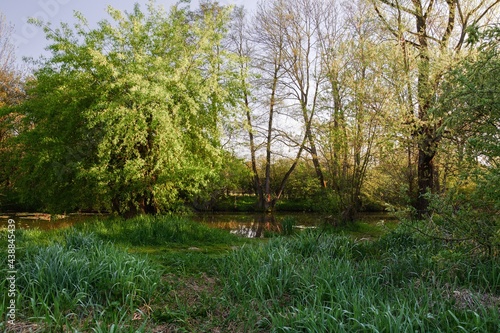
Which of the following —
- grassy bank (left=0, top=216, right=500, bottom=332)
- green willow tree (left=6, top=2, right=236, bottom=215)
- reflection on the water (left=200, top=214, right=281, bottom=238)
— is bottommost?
reflection on the water (left=200, top=214, right=281, bottom=238)

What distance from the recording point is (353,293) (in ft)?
12.6

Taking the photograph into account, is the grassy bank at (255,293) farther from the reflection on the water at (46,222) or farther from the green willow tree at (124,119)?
the reflection on the water at (46,222)

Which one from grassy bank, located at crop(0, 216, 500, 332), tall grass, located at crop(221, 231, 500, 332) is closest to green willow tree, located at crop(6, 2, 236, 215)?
grassy bank, located at crop(0, 216, 500, 332)

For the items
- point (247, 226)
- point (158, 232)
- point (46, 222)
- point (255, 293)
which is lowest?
point (247, 226)

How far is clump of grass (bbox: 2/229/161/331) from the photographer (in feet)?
11.4

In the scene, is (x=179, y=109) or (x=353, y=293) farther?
(x=179, y=109)

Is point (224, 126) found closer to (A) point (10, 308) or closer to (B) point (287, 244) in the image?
(B) point (287, 244)

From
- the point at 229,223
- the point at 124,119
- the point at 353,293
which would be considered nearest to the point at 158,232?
the point at 124,119

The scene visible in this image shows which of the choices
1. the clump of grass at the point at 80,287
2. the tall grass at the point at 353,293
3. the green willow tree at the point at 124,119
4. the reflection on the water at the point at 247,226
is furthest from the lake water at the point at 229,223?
the clump of grass at the point at 80,287

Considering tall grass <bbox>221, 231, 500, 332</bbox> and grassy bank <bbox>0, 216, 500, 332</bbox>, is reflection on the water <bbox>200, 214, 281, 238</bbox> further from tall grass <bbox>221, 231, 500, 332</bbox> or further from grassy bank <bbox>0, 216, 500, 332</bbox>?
grassy bank <bbox>0, 216, 500, 332</bbox>

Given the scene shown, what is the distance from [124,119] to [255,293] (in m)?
5.96

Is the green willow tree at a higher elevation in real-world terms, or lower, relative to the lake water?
higher

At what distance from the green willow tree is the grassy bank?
3.90 metres

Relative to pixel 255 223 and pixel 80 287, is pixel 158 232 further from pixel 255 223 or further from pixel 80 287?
pixel 255 223
